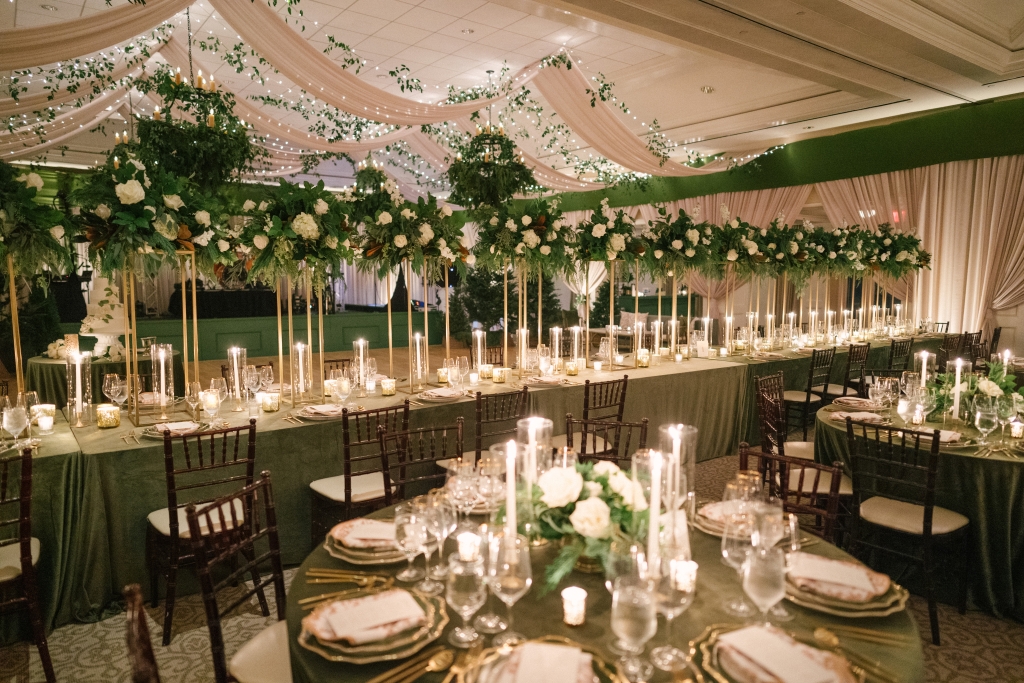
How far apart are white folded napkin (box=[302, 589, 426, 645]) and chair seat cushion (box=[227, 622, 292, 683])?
0.98ft

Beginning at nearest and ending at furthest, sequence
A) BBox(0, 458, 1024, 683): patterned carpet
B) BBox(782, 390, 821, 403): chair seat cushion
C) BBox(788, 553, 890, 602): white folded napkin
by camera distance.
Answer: BBox(788, 553, 890, 602): white folded napkin → BBox(0, 458, 1024, 683): patterned carpet → BBox(782, 390, 821, 403): chair seat cushion

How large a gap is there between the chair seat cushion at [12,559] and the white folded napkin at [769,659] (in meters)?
2.70

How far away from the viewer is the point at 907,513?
3.29 meters

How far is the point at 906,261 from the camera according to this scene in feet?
27.4

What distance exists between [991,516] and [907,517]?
428mm

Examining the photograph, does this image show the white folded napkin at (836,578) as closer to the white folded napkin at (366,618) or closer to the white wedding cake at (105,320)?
the white folded napkin at (366,618)

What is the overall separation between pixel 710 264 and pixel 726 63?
2842 millimetres

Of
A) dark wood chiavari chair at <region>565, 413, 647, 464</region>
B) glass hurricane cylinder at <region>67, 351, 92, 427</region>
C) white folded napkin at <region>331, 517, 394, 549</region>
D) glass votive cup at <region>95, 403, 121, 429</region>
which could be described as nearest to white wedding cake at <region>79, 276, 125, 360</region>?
glass hurricane cylinder at <region>67, 351, 92, 427</region>

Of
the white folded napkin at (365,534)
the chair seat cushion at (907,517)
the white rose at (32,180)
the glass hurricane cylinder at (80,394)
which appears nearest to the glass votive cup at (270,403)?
the glass hurricane cylinder at (80,394)

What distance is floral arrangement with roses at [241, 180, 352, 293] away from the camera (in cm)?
380

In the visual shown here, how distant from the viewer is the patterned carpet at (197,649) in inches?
110

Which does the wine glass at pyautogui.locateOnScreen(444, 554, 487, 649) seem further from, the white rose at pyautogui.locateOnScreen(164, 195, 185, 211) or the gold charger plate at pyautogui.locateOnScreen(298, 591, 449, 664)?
the white rose at pyautogui.locateOnScreen(164, 195, 185, 211)

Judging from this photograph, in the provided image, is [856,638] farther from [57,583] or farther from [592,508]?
[57,583]

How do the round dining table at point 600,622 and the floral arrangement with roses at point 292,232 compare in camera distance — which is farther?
the floral arrangement with roses at point 292,232
